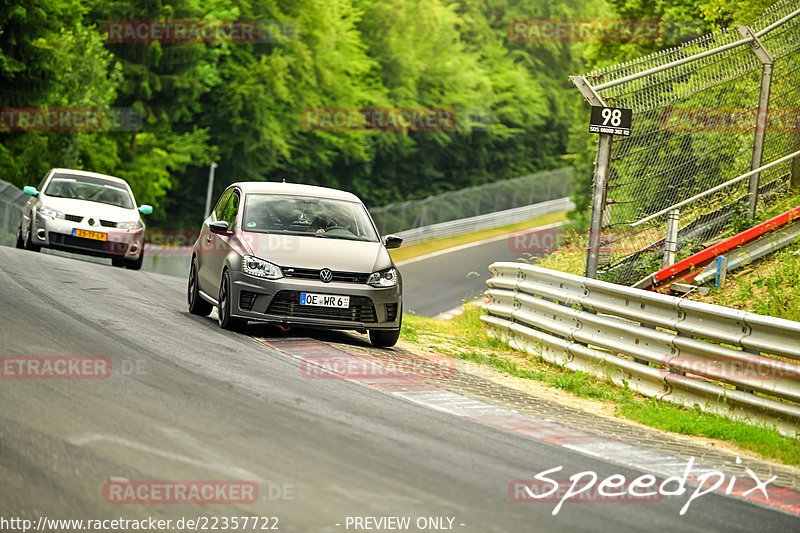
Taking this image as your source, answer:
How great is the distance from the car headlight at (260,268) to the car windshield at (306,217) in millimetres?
801

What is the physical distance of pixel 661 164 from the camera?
13.4 meters

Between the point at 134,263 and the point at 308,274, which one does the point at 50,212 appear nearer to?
the point at 134,263

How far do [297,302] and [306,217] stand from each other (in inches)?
60.9

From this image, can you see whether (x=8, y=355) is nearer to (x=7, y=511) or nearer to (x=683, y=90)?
(x=7, y=511)

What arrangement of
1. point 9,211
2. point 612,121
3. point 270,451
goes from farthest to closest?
point 9,211 < point 612,121 < point 270,451

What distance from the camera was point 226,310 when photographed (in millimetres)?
11695

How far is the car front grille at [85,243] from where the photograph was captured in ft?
63.9

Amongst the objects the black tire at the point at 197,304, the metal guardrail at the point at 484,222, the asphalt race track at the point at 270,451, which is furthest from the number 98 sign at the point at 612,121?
the metal guardrail at the point at 484,222

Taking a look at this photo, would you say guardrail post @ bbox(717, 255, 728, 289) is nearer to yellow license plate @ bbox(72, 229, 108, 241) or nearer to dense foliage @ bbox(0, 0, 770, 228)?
yellow license plate @ bbox(72, 229, 108, 241)

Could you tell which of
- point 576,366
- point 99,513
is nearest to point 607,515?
point 99,513

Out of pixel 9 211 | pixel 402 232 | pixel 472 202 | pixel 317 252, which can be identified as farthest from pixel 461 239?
pixel 317 252

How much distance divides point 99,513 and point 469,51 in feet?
245

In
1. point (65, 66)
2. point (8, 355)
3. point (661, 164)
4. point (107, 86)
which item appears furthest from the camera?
point (107, 86)

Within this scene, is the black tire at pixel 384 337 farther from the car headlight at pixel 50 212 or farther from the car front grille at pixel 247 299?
the car headlight at pixel 50 212
